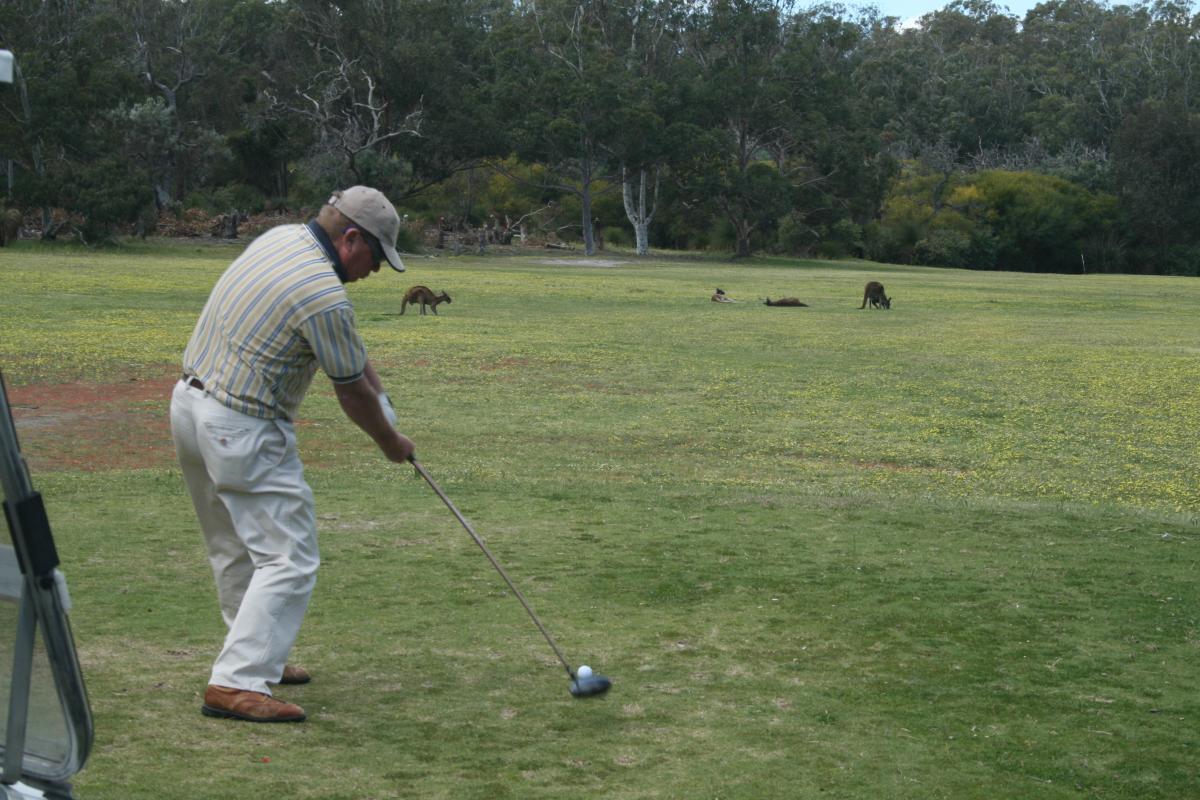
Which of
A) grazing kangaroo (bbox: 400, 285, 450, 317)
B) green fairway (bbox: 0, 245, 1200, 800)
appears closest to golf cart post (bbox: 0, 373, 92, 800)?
green fairway (bbox: 0, 245, 1200, 800)

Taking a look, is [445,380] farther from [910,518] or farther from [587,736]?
[587,736]

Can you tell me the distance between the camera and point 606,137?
70.5m

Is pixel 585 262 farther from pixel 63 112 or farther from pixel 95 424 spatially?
pixel 95 424

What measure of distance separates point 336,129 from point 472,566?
6471 cm

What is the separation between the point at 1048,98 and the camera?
10669 centimetres

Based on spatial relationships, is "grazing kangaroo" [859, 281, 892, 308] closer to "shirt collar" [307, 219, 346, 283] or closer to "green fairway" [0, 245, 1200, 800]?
"green fairway" [0, 245, 1200, 800]

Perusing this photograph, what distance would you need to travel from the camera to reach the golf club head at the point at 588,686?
6.04m

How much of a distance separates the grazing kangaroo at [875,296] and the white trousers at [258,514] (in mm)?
30629

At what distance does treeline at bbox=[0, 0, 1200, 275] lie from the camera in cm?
6981

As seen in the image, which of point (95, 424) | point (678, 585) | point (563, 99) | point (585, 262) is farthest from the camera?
point (563, 99)

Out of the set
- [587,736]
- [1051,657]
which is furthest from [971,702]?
[587,736]

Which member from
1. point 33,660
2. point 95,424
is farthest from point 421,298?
point 33,660

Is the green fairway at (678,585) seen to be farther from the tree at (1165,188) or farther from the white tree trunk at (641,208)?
the tree at (1165,188)

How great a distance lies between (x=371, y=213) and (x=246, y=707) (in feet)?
6.43
